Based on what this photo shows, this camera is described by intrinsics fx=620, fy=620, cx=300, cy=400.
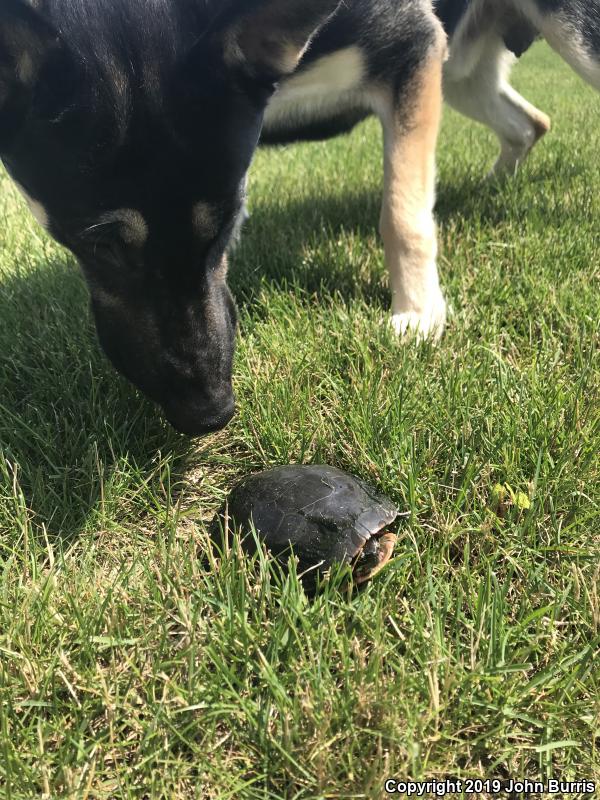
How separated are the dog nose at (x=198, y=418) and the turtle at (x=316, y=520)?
0.79 feet

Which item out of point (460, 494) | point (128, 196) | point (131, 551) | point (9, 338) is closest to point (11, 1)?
point (128, 196)

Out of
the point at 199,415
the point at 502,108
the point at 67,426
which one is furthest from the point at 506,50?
the point at 67,426

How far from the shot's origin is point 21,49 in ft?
5.16

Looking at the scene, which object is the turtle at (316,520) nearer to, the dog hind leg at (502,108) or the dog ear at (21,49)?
the dog ear at (21,49)

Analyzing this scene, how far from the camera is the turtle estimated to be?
1409 millimetres

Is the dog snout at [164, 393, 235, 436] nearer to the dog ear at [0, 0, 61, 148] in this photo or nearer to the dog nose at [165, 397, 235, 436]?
the dog nose at [165, 397, 235, 436]

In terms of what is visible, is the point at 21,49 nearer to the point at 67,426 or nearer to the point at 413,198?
the point at 67,426

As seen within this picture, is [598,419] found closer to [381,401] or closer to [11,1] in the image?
[381,401]

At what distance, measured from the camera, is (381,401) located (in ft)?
6.22

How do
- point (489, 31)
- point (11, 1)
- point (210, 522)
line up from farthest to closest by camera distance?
point (489, 31), point (210, 522), point (11, 1)

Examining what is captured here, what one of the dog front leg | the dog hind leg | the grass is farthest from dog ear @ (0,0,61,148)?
the dog hind leg

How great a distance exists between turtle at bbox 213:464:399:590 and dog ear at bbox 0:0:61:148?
1192 millimetres

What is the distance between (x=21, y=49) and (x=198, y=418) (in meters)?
1.04

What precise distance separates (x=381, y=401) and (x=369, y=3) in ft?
4.85
